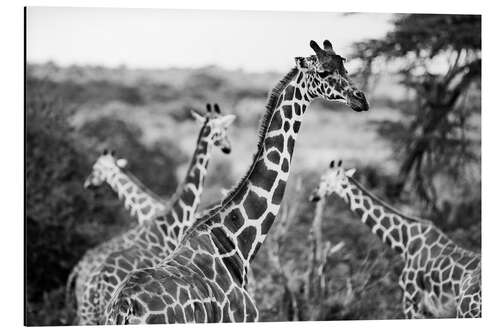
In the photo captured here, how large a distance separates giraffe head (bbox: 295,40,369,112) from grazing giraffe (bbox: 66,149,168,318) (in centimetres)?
181

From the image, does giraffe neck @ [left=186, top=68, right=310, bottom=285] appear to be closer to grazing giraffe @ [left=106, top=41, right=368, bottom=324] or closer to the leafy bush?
grazing giraffe @ [left=106, top=41, right=368, bottom=324]

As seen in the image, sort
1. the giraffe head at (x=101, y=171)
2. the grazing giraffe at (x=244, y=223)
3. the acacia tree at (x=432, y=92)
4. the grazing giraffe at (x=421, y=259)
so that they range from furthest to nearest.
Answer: the acacia tree at (x=432, y=92)
the giraffe head at (x=101, y=171)
the grazing giraffe at (x=421, y=259)
the grazing giraffe at (x=244, y=223)

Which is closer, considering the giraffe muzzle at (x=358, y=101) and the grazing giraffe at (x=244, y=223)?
the grazing giraffe at (x=244, y=223)

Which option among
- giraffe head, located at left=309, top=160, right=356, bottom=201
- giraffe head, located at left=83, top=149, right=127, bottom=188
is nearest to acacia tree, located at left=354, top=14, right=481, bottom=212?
giraffe head, located at left=309, top=160, right=356, bottom=201

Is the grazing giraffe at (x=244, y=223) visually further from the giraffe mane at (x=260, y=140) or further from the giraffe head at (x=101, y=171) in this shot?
the giraffe head at (x=101, y=171)

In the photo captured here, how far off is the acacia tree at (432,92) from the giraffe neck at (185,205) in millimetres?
1808

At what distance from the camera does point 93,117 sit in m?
6.87

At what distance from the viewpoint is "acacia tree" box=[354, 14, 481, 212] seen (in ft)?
23.9

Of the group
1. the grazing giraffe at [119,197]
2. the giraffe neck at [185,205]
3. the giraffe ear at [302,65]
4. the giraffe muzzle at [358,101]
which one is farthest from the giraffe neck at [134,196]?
the giraffe muzzle at [358,101]

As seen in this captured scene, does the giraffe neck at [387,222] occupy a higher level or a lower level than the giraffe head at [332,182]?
lower

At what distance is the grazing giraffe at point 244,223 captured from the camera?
4.52 metres

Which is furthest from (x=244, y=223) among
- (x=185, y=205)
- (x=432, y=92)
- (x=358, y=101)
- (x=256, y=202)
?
(x=432, y=92)

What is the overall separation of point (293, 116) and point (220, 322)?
1.18 meters

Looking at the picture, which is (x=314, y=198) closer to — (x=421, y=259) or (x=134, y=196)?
(x=421, y=259)
